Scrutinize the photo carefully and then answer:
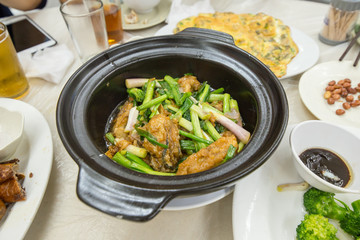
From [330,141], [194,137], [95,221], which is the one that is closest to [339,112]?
[330,141]

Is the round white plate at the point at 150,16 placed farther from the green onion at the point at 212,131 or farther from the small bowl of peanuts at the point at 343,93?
the small bowl of peanuts at the point at 343,93

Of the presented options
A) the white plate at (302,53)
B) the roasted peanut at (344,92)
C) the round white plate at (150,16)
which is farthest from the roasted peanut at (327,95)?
the round white plate at (150,16)

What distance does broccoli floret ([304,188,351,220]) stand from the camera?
1.18m

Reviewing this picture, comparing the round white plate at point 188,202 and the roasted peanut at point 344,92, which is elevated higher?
the round white plate at point 188,202

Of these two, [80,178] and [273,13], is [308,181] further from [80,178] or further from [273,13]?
[273,13]

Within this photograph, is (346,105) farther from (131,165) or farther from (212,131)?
(131,165)

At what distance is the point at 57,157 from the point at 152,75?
2.64 feet

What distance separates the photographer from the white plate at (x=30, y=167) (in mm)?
1126

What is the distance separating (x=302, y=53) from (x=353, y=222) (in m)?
1.56

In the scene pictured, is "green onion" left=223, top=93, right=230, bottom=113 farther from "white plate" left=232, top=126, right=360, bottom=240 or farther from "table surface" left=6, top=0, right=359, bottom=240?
"table surface" left=6, top=0, right=359, bottom=240

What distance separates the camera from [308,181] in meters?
1.26

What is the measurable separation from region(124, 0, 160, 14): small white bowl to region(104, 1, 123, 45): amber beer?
1.16ft

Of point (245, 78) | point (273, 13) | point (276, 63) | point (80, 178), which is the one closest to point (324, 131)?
point (245, 78)

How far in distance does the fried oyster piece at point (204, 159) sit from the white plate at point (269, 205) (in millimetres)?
192
